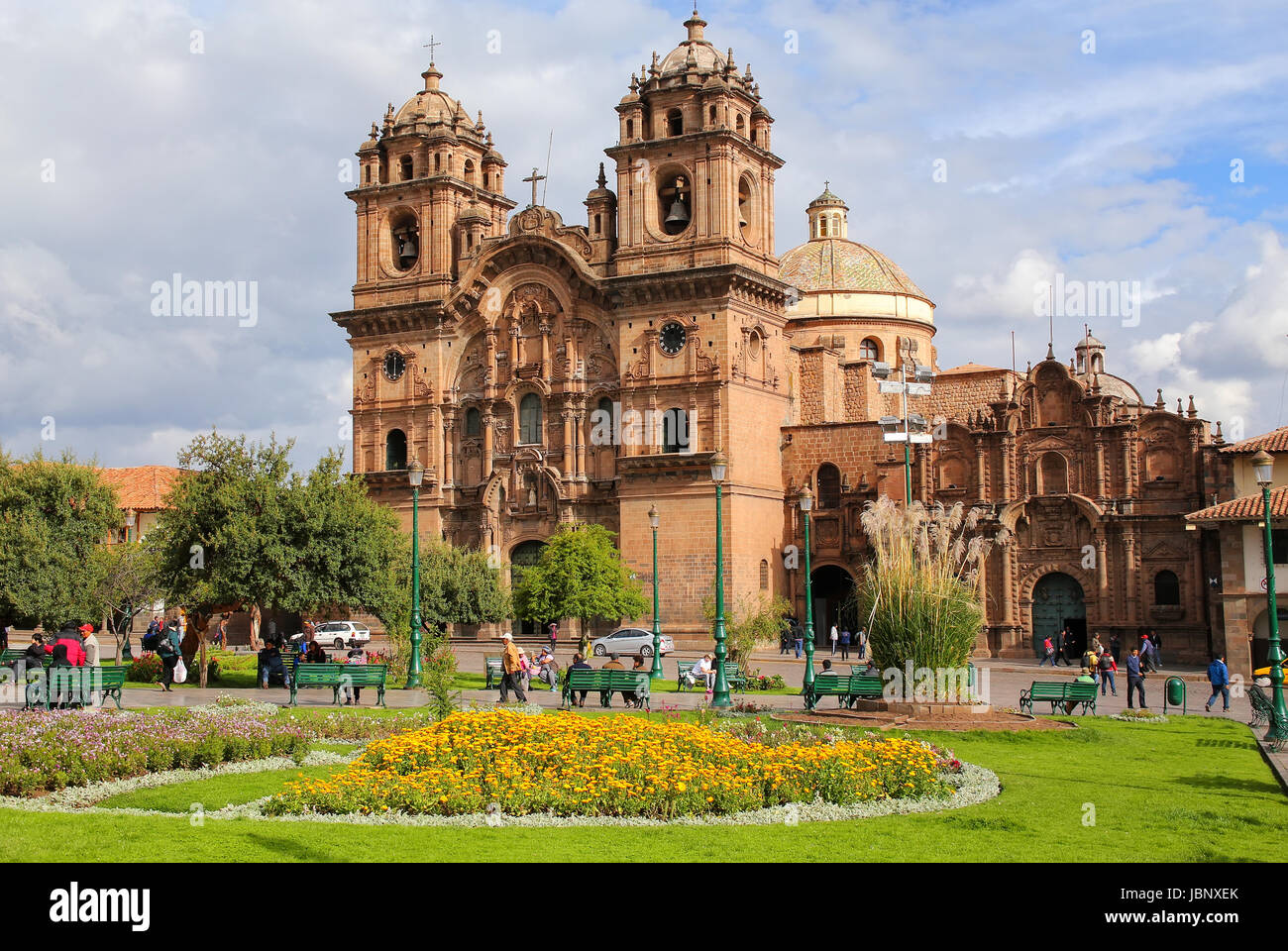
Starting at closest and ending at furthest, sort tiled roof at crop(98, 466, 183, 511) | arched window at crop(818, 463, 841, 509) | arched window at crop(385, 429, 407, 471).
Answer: arched window at crop(818, 463, 841, 509) → arched window at crop(385, 429, 407, 471) → tiled roof at crop(98, 466, 183, 511)

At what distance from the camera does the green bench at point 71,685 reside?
22484mm

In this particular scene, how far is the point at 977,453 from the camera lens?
45875mm

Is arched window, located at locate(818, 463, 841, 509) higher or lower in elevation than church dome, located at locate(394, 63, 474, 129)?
lower

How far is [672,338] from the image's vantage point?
47812 millimetres

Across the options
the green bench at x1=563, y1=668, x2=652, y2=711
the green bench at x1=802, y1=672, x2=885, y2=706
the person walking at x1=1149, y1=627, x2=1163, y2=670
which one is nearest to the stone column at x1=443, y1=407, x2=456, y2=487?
the person walking at x1=1149, y1=627, x2=1163, y2=670

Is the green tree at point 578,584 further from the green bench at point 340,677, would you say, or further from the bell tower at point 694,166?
the green bench at point 340,677

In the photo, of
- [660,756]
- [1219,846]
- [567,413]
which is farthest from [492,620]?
[1219,846]

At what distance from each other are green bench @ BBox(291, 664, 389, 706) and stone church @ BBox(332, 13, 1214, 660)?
21024 mm

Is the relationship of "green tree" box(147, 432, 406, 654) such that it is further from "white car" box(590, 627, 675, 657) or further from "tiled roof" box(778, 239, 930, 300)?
"tiled roof" box(778, 239, 930, 300)

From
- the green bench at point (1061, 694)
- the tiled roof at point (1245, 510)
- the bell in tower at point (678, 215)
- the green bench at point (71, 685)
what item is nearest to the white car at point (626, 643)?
the bell in tower at point (678, 215)

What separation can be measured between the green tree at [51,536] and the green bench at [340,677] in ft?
39.5

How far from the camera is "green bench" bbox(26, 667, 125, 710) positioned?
22484 mm
